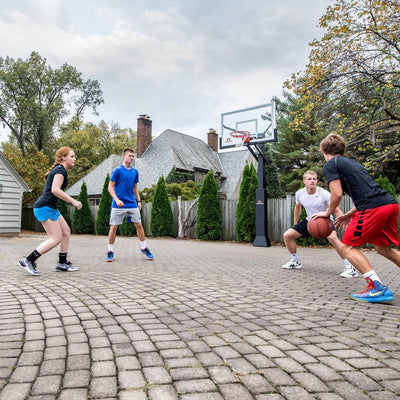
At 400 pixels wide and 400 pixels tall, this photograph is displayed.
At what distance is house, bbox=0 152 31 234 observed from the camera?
1752cm

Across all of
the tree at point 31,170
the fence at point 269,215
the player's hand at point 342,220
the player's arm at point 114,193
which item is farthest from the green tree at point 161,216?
the player's hand at point 342,220

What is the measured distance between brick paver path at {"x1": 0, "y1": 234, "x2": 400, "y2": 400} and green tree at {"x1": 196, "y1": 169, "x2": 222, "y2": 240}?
1202 cm

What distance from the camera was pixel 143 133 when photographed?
3288 cm

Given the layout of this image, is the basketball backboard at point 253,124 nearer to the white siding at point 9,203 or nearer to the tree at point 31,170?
the white siding at point 9,203

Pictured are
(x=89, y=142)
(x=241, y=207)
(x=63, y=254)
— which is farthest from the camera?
(x=89, y=142)

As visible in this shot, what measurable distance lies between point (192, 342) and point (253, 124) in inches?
554

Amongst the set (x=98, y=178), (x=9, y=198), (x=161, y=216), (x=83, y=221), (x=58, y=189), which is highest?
(x=98, y=178)

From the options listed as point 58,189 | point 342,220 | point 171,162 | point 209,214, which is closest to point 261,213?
point 209,214

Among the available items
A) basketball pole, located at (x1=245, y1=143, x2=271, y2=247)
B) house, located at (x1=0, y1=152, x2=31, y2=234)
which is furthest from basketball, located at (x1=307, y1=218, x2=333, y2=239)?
house, located at (x1=0, y1=152, x2=31, y2=234)

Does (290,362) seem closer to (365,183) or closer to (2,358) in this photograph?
(2,358)

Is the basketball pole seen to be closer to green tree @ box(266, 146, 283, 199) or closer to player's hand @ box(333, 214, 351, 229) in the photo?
player's hand @ box(333, 214, 351, 229)

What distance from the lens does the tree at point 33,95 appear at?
36594 mm

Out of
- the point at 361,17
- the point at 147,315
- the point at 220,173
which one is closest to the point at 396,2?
the point at 361,17

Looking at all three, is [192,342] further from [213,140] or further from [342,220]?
[213,140]
